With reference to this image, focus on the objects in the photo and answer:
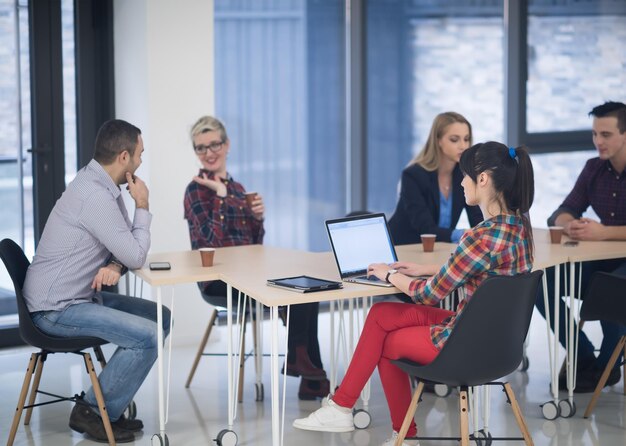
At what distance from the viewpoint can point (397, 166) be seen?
659 centimetres

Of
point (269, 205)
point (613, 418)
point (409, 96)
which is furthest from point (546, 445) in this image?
point (409, 96)

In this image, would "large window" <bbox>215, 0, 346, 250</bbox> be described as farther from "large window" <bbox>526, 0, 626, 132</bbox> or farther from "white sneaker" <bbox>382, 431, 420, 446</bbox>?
"white sneaker" <bbox>382, 431, 420, 446</bbox>

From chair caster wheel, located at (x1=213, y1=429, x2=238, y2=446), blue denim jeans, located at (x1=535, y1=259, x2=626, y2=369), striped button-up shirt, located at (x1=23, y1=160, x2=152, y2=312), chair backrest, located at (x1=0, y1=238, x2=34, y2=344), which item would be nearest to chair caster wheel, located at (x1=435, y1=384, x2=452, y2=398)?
blue denim jeans, located at (x1=535, y1=259, x2=626, y2=369)

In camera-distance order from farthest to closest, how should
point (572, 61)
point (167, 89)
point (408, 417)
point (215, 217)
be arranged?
1. point (572, 61)
2. point (167, 89)
3. point (215, 217)
4. point (408, 417)

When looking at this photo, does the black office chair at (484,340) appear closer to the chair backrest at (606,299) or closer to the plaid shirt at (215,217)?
the chair backrest at (606,299)

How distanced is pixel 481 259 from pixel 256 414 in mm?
1426

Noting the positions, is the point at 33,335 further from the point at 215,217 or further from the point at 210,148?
the point at 210,148

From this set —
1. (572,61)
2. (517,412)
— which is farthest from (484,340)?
(572,61)

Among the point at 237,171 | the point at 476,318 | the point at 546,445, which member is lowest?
the point at 546,445

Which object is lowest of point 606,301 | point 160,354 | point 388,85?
point 160,354

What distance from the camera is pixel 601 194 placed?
480 centimetres

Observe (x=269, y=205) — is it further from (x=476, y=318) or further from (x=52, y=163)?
(x=476, y=318)

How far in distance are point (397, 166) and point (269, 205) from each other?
0.94 m

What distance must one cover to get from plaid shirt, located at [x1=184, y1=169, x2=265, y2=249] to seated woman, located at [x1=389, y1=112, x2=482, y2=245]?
0.75 meters
